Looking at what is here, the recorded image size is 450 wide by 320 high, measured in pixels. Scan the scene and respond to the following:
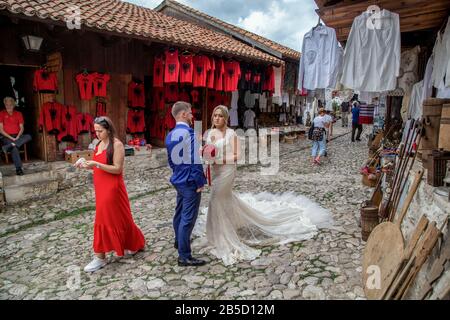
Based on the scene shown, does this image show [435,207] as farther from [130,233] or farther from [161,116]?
[161,116]

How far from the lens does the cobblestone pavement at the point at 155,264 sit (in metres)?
3.42

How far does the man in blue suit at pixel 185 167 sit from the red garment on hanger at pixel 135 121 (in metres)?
6.23

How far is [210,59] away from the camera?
10406 mm

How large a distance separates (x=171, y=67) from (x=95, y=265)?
6813 mm

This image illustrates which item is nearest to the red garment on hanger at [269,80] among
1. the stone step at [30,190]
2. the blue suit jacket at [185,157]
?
the stone step at [30,190]

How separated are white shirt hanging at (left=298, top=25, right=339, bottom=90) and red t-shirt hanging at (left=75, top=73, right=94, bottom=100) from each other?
5578 millimetres

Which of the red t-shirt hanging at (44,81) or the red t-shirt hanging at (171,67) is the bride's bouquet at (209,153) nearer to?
the red t-shirt hanging at (44,81)

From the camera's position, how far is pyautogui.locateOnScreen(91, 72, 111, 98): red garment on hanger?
8.41 meters

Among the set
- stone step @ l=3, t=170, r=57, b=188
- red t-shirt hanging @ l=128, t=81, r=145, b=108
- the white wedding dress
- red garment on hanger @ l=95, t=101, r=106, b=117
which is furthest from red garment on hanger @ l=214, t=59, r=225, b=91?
the white wedding dress

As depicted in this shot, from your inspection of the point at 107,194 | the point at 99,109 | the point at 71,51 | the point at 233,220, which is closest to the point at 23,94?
the point at 71,51

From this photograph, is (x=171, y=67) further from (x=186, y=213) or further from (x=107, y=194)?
(x=186, y=213)

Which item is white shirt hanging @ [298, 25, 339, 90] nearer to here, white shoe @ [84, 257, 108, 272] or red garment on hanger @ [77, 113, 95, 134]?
white shoe @ [84, 257, 108, 272]
